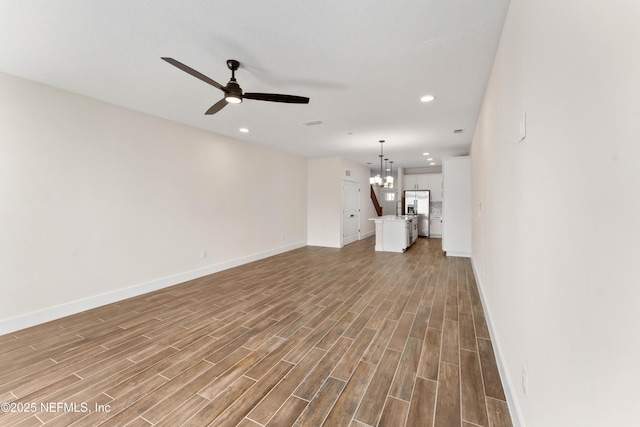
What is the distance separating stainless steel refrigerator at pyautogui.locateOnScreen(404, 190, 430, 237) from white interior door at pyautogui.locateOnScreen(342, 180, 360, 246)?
2144 millimetres

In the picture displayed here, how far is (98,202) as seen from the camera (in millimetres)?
3525

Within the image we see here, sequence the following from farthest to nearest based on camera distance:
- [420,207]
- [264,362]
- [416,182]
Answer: [416,182] < [420,207] < [264,362]

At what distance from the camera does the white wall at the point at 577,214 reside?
60 centimetres

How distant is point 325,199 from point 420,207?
3901 millimetres

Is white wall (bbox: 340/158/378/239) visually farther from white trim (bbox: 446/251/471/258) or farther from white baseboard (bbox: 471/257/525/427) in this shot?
white baseboard (bbox: 471/257/525/427)

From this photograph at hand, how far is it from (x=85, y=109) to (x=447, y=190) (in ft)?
22.1

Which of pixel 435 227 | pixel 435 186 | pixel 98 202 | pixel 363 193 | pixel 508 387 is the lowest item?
pixel 508 387

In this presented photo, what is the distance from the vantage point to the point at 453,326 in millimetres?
2812

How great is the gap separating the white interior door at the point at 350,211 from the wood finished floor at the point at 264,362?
4.23 meters

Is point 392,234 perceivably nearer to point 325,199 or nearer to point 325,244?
point 325,244

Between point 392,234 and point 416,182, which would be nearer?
point 392,234

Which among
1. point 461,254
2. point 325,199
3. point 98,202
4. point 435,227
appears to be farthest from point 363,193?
point 98,202

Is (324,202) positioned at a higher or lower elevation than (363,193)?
lower

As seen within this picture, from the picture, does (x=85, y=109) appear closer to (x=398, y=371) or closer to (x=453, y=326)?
(x=398, y=371)
